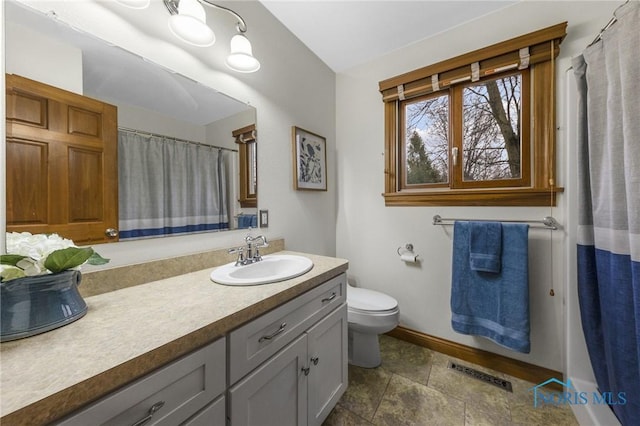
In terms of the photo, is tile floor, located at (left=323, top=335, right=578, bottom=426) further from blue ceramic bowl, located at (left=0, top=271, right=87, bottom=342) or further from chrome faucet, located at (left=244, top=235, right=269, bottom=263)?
blue ceramic bowl, located at (left=0, top=271, right=87, bottom=342)

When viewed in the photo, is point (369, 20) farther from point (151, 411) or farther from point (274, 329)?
point (151, 411)

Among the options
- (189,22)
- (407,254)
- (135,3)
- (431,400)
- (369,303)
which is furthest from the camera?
(407,254)

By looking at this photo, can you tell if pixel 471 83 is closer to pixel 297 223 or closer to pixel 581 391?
pixel 297 223

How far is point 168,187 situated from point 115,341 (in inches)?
27.0

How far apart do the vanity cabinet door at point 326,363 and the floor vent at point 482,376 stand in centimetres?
86

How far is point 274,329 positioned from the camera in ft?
2.64

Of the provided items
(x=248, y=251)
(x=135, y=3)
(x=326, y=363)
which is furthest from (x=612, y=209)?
(x=135, y=3)

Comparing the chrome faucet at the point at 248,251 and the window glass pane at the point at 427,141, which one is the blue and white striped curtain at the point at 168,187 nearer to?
the chrome faucet at the point at 248,251

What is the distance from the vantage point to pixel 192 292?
814 millimetres

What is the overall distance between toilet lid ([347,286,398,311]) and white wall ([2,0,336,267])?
47cm

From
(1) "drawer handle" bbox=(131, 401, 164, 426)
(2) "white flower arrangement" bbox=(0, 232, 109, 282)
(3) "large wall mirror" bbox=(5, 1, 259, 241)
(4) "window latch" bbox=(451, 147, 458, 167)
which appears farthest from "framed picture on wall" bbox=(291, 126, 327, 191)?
(1) "drawer handle" bbox=(131, 401, 164, 426)

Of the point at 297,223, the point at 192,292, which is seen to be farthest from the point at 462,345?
the point at 192,292

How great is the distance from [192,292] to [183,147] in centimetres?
67

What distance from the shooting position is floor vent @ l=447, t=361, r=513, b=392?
4.58 ft
